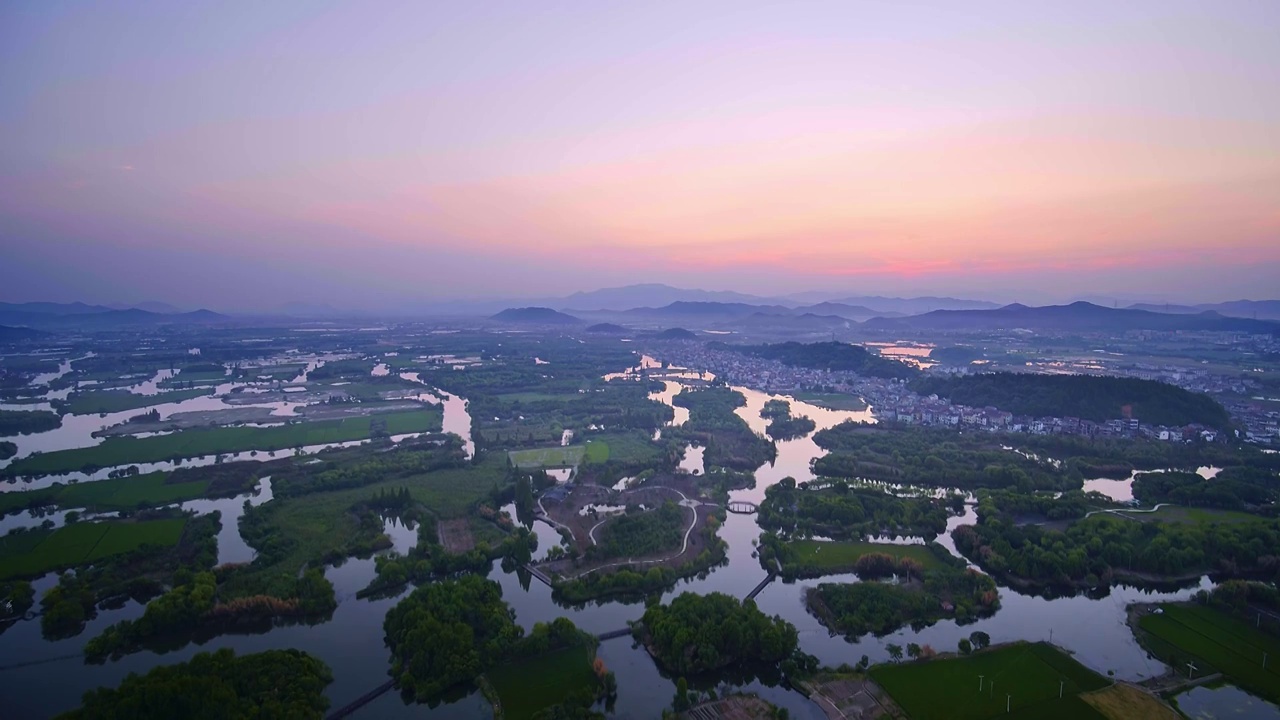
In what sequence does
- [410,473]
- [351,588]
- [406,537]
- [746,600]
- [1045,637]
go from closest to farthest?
[1045,637], [746,600], [351,588], [406,537], [410,473]

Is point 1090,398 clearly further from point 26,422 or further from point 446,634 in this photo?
point 26,422

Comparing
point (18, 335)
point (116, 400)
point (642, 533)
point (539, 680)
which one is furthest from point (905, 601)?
point (18, 335)

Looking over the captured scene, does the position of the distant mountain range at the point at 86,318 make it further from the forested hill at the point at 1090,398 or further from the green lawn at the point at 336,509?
the forested hill at the point at 1090,398

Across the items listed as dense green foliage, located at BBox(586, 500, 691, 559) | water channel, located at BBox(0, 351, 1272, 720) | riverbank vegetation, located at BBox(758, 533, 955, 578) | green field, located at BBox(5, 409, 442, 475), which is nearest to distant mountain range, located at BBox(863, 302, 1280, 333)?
riverbank vegetation, located at BBox(758, 533, 955, 578)

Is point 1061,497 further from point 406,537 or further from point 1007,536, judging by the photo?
point 406,537

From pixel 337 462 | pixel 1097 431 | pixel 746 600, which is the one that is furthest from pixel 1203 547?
pixel 337 462

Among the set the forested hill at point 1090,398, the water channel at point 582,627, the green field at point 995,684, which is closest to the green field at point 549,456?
the water channel at point 582,627
